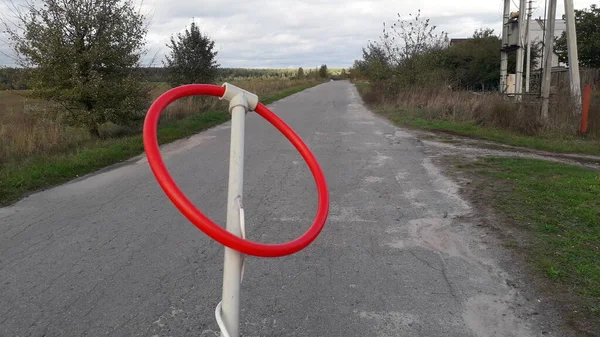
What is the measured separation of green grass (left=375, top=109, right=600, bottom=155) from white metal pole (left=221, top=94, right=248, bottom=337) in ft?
35.9

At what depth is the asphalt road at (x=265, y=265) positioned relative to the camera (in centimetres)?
333

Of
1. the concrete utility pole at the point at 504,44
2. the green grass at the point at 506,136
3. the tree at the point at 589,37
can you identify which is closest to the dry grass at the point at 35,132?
the green grass at the point at 506,136

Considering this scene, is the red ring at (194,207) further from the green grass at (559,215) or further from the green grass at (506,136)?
the green grass at (506,136)

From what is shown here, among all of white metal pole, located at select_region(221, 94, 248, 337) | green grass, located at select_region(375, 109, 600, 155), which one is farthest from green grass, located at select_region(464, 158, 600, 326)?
white metal pole, located at select_region(221, 94, 248, 337)

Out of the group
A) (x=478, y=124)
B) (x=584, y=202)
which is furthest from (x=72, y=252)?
(x=478, y=124)

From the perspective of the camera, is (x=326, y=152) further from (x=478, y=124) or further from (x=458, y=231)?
(x=478, y=124)

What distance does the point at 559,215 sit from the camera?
5.58 meters

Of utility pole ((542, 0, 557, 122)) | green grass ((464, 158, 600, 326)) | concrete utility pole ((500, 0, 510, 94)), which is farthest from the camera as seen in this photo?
concrete utility pole ((500, 0, 510, 94))

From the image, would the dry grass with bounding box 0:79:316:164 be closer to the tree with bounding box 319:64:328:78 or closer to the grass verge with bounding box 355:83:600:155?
the grass verge with bounding box 355:83:600:155

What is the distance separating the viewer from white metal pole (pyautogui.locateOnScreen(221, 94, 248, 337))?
1.74 m

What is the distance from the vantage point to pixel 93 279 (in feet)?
13.2

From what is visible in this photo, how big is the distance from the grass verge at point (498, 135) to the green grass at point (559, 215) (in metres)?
2.66

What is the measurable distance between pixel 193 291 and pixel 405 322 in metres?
1.65

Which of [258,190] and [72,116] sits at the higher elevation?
[72,116]
